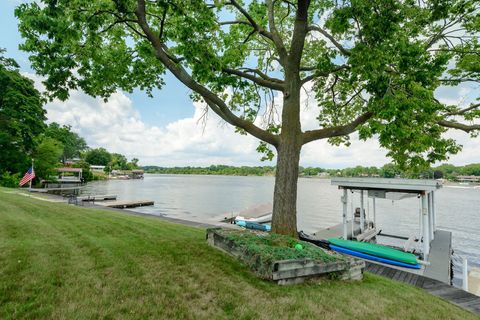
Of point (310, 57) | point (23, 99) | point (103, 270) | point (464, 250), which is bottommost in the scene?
point (464, 250)

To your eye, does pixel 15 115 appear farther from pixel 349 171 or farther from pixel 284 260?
pixel 349 171

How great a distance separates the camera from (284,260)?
4.49 metres

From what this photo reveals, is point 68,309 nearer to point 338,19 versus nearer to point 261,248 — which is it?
point 261,248

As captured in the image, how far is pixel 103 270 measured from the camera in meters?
4.00

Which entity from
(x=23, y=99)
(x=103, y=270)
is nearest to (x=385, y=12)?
(x=103, y=270)

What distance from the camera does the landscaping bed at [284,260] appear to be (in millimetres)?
4418

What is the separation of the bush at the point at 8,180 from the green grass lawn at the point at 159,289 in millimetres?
32038

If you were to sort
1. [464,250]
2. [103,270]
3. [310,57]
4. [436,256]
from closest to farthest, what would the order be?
[103,270], [436,256], [310,57], [464,250]

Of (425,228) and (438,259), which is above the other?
(425,228)

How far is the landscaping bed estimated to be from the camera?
14.5 feet

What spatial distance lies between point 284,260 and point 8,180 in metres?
37.6

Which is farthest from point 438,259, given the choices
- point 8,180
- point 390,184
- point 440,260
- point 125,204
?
point 8,180

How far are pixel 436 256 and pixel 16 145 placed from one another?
3562 cm

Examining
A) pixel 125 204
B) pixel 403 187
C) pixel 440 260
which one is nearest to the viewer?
pixel 403 187
